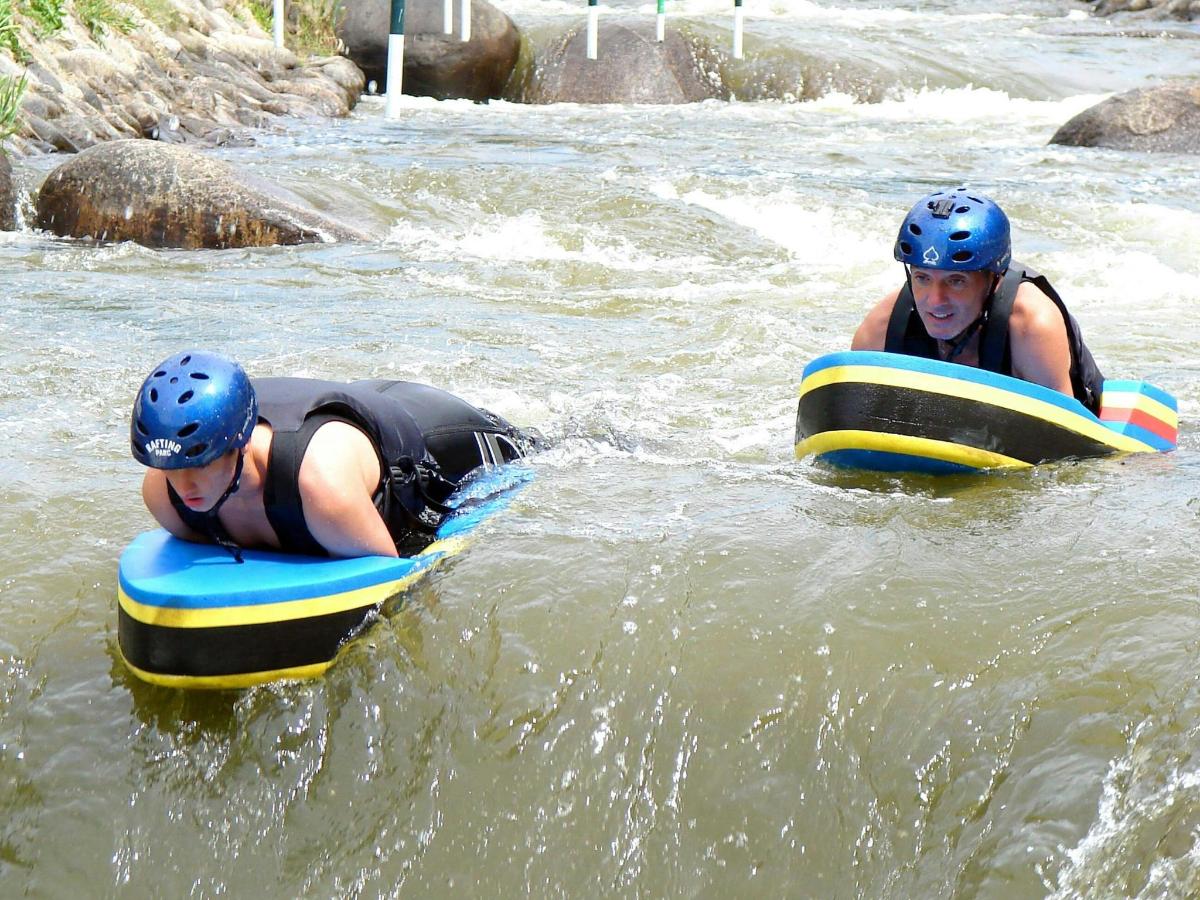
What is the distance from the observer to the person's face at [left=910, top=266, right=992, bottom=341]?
4.95 m

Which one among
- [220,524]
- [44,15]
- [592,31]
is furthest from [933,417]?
[592,31]

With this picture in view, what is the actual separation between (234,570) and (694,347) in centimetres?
460

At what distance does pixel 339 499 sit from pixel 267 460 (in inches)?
8.6

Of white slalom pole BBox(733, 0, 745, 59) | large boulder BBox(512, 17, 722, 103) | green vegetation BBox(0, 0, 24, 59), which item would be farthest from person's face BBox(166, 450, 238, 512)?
white slalom pole BBox(733, 0, 745, 59)

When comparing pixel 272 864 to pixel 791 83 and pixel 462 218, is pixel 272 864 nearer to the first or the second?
pixel 462 218

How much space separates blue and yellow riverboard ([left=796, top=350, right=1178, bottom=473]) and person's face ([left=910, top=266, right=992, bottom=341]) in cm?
21

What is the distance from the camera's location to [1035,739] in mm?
3438

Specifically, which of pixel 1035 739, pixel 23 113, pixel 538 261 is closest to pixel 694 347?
pixel 538 261

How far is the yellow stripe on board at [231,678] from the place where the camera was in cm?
374

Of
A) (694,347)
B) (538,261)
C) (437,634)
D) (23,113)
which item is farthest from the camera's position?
(23,113)

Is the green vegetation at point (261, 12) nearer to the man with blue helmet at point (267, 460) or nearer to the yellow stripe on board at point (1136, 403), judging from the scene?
the yellow stripe on board at point (1136, 403)

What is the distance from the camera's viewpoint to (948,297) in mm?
4969

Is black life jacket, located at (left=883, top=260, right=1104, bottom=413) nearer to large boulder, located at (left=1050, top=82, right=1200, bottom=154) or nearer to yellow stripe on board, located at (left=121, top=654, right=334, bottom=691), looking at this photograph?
yellow stripe on board, located at (left=121, top=654, right=334, bottom=691)

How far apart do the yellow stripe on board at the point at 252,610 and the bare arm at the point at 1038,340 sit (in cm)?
234
